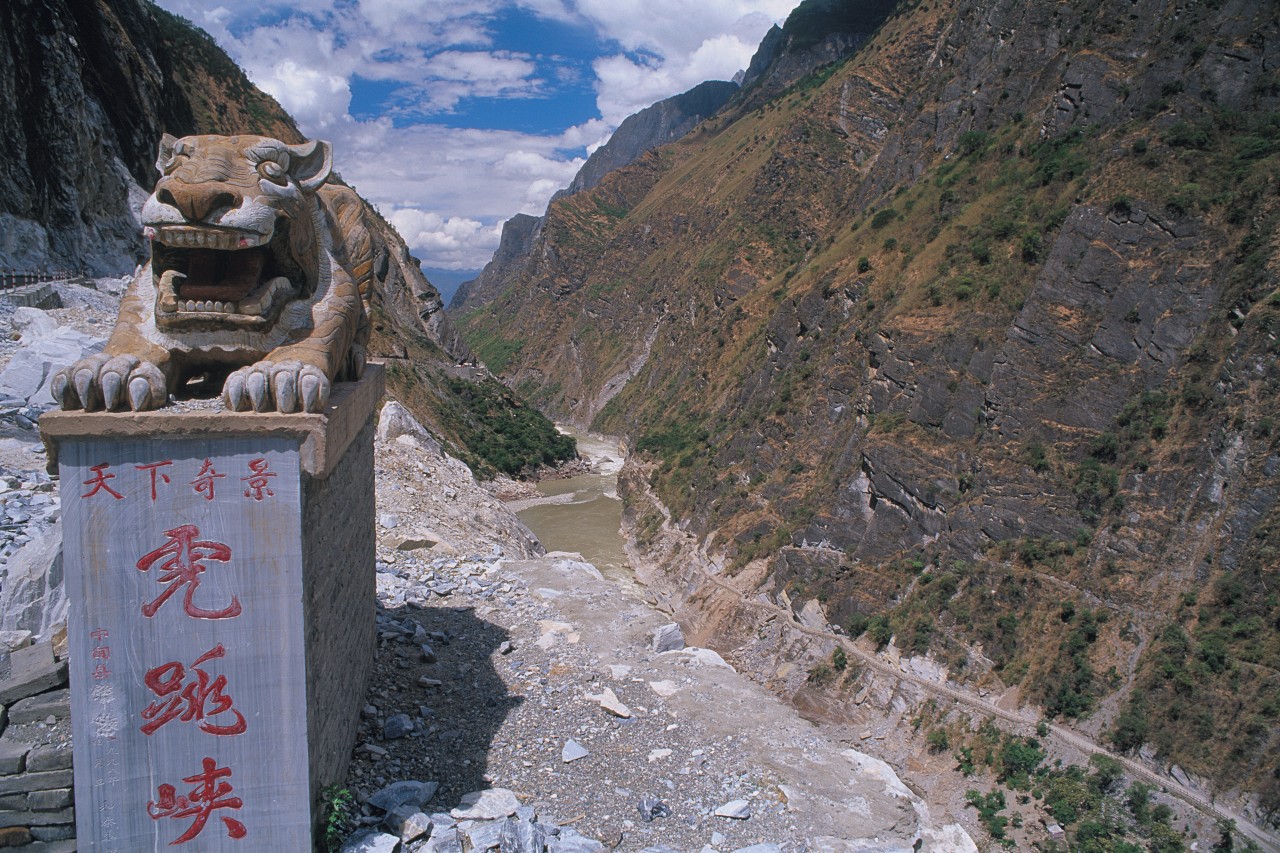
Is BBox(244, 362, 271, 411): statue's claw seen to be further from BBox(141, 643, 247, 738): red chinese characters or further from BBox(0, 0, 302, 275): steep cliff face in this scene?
BBox(0, 0, 302, 275): steep cliff face

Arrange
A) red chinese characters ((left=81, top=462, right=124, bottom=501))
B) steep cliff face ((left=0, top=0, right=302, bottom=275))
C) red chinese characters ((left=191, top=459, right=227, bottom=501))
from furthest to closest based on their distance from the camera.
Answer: steep cliff face ((left=0, top=0, right=302, bottom=275)) < red chinese characters ((left=191, top=459, right=227, bottom=501)) < red chinese characters ((left=81, top=462, right=124, bottom=501))

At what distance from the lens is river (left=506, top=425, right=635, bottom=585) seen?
29531mm

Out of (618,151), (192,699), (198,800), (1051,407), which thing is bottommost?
(198,800)

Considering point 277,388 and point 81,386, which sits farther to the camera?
point 277,388

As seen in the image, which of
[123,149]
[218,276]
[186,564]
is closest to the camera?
[186,564]

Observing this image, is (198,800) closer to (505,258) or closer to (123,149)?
(123,149)

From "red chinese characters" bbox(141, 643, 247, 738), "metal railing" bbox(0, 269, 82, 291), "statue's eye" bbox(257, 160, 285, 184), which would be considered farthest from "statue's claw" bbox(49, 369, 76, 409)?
"metal railing" bbox(0, 269, 82, 291)

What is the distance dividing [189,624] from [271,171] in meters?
2.88

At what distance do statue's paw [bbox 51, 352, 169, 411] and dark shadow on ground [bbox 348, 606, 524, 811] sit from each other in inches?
132

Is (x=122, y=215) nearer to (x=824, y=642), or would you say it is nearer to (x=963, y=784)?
(x=824, y=642)

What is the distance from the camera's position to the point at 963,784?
51.5 ft

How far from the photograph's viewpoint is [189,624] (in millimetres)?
4477

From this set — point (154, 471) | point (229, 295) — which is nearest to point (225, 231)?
point (229, 295)

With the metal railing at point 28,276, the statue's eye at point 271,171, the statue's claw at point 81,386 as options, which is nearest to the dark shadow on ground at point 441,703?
the statue's claw at point 81,386
